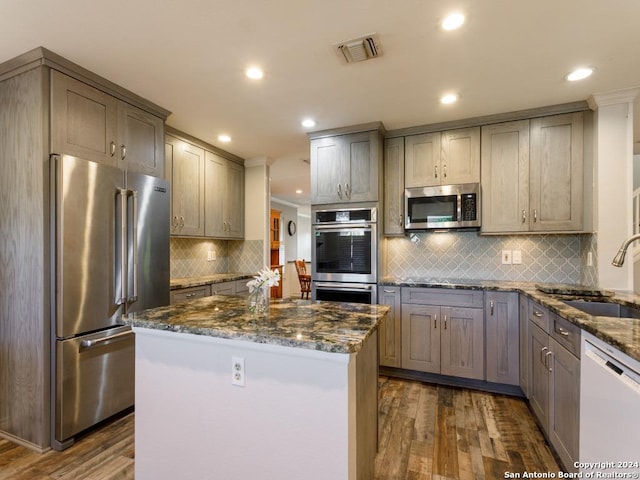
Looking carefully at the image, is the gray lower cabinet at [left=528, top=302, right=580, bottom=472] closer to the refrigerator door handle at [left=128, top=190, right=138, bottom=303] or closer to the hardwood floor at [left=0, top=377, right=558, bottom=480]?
the hardwood floor at [left=0, top=377, right=558, bottom=480]

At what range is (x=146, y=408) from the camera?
148 centimetres

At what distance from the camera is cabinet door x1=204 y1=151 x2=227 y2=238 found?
3754 mm

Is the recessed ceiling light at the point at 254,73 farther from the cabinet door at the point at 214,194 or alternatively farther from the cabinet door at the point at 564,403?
the cabinet door at the point at 564,403

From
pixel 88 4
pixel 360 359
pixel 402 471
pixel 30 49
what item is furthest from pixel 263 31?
pixel 402 471

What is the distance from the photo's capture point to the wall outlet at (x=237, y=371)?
1.30m

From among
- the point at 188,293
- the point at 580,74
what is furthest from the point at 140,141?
the point at 580,74

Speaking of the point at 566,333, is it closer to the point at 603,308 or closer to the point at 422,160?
the point at 603,308

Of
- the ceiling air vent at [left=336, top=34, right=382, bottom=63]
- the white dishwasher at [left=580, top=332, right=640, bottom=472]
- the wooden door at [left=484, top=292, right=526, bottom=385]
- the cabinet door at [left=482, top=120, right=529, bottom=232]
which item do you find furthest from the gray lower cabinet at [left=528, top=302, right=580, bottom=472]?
the ceiling air vent at [left=336, top=34, right=382, bottom=63]

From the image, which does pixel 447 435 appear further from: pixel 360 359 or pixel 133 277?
pixel 133 277

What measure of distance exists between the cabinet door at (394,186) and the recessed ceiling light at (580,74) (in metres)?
1.41

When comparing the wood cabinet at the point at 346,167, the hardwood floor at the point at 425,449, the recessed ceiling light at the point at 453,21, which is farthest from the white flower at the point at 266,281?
the wood cabinet at the point at 346,167

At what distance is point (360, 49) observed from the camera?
1914 millimetres

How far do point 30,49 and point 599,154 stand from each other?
4.06 metres

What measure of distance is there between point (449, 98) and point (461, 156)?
26.8 inches
